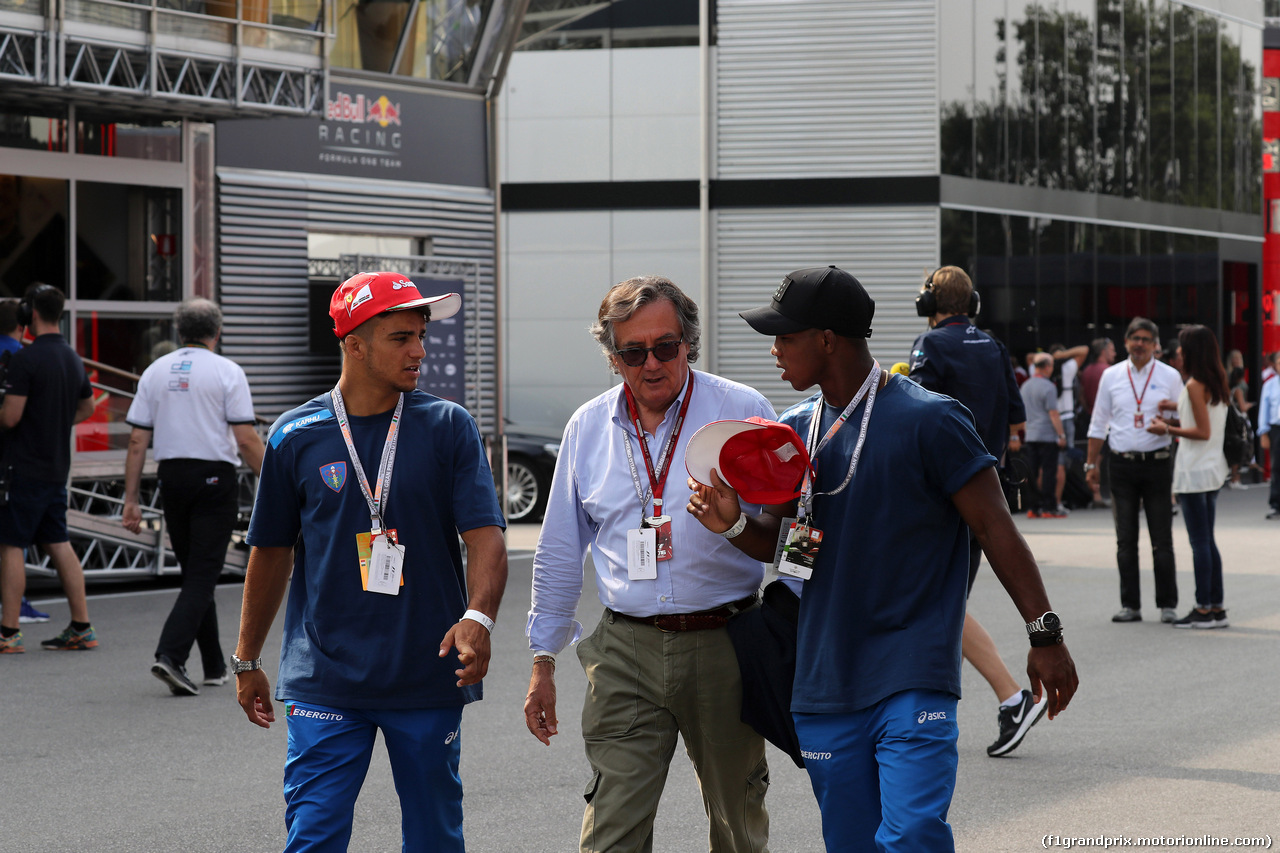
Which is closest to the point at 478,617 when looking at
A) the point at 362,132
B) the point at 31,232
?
the point at 31,232

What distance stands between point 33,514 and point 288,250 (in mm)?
6057

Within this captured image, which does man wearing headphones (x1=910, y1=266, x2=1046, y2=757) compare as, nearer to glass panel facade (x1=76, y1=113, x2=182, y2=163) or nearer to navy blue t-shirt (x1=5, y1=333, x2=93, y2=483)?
navy blue t-shirt (x1=5, y1=333, x2=93, y2=483)

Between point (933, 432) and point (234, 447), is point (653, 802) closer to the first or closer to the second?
point (933, 432)

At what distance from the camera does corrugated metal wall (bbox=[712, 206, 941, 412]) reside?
75.1ft

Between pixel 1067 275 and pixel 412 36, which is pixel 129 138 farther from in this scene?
pixel 1067 275

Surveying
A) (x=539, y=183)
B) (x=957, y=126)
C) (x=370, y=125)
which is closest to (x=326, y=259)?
(x=370, y=125)

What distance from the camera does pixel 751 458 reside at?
11.9 feet

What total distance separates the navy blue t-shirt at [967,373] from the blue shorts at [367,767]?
3931 millimetres

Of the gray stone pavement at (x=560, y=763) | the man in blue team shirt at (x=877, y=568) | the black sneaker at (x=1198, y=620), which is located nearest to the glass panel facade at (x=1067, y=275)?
the black sneaker at (x=1198, y=620)

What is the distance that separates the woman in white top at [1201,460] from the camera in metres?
10.2

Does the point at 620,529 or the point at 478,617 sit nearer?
the point at 478,617

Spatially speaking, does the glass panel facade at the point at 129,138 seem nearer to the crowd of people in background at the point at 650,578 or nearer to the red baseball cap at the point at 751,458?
the crowd of people in background at the point at 650,578

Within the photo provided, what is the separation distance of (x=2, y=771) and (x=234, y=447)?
233cm

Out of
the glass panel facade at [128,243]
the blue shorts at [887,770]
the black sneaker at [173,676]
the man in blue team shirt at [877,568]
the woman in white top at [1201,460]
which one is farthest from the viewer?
the glass panel facade at [128,243]
